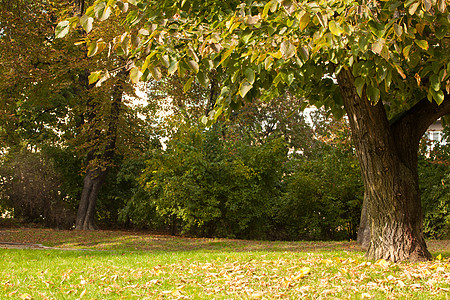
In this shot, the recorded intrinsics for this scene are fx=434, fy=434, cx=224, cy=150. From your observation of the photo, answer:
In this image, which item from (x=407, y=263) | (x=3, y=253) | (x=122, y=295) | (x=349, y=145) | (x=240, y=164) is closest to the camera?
(x=122, y=295)

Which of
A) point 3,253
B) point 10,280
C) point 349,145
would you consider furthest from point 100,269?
point 349,145

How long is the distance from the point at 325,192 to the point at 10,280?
32.8 feet

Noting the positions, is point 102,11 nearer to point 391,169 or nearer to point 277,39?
point 277,39

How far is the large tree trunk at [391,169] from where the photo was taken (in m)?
5.89

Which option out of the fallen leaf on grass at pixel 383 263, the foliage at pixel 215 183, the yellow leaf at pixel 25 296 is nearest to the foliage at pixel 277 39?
the fallen leaf on grass at pixel 383 263

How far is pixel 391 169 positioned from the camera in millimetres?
5984

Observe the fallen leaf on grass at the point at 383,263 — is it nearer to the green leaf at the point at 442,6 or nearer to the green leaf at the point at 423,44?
the green leaf at the point at 423,44

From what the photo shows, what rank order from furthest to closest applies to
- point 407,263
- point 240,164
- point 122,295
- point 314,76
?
1. point 240,164
2. point 407,263
3. point 314,76
4. point 122,295

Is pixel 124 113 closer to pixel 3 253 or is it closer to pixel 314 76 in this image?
pixel 3 253

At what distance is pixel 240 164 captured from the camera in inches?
504

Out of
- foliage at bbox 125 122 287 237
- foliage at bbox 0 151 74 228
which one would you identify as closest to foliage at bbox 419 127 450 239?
foliage at bbox 125 122 287 237

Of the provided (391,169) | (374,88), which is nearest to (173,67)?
(374,88)

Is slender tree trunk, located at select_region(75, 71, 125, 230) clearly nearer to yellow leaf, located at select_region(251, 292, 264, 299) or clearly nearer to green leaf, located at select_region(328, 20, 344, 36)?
yellow leaf, located at select_region(251, 292, 264, 299)

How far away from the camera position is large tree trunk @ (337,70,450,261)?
5895mm
